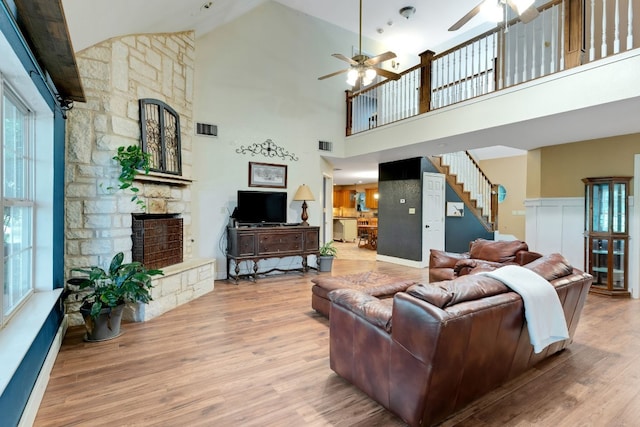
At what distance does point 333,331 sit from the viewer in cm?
227

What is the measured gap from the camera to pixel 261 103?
224 inches

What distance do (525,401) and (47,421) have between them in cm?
289

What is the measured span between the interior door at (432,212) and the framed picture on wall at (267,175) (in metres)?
2.93

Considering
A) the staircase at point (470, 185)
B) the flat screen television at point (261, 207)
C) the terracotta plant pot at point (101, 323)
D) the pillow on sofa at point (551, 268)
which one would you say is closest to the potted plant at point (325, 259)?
the flat screen television at point (261, 207)

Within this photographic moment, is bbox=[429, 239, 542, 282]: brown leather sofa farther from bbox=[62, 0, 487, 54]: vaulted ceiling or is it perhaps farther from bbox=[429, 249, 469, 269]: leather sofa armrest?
bbox=[62, 0, 487, 54]: vaulted ceiling

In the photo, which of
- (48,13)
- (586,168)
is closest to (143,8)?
(48,13)

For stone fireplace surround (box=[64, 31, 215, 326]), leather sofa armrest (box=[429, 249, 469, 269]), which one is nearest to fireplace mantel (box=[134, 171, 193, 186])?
stone fireplace surround (box=[64, 31, 215, 326])

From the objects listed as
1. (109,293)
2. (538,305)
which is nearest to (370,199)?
(109,293)

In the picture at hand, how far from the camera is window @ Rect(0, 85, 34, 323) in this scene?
2111mm

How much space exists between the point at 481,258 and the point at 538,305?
96.4 inches

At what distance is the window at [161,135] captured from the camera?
380 centimetres

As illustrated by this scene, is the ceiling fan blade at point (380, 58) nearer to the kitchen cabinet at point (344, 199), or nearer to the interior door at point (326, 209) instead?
the interior door at point (326, 209)

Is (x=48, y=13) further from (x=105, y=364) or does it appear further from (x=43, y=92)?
(x=105, y=364)

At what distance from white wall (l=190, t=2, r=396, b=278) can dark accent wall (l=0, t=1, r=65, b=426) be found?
2261mm
